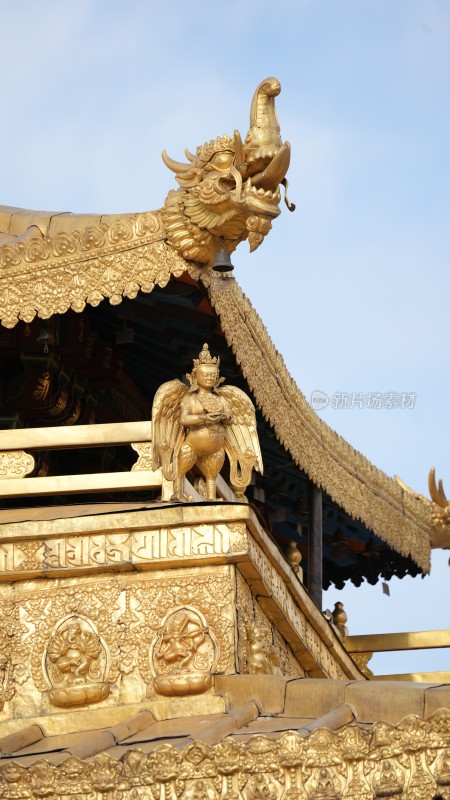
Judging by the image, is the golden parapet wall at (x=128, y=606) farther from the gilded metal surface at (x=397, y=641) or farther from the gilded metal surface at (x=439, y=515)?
the gilded metal surface at (x=439, y=515)

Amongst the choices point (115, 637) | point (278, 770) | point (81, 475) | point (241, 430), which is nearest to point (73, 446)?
point (81, 475)

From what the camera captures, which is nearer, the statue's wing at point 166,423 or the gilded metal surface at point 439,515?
the statue's wing at point 166,423

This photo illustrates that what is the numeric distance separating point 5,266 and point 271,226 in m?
1.94

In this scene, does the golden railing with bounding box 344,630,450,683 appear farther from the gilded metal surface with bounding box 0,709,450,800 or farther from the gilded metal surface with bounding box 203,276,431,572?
the gilded metal surface with bounding box 0,709,450,800

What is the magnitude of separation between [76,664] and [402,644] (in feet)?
20.6

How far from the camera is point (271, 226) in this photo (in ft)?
43.6

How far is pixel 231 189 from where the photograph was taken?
13312 millimetres

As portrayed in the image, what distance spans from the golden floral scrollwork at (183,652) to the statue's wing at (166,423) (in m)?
1.03

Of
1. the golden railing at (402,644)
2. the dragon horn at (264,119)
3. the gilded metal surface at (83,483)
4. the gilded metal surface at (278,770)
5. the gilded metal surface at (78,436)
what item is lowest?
the gilded metal surface at (278,770)

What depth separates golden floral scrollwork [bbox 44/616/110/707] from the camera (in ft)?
41.9

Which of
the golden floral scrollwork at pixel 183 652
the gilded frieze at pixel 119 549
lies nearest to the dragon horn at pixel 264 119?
the gilded frieze at pixel 119 549

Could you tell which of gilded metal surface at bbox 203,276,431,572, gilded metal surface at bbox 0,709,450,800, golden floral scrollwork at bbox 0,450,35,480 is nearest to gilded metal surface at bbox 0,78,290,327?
gilded metal surface at bbox 203,276,431,572

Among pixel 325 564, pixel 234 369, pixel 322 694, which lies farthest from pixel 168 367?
pixel 325 564

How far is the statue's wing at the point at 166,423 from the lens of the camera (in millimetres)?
13250
